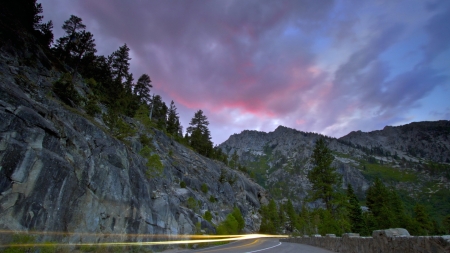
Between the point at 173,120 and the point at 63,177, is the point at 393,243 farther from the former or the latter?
the point at 173,120

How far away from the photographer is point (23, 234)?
34.3 ft

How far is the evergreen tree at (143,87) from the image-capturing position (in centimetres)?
6450

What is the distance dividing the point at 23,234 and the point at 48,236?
1.23 m

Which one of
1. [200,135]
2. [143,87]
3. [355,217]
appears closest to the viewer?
[355,217]

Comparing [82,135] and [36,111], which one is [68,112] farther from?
[36,111]

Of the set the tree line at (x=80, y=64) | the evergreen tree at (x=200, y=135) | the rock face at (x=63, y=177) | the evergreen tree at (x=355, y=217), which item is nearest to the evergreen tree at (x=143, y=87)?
the tree line at (x=80, y=64)

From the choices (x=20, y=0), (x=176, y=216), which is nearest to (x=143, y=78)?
(x=20, y=0)

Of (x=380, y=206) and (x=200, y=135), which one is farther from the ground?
(x=200, y=135)

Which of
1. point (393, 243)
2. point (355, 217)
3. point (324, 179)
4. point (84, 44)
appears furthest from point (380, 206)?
point (84, 44)

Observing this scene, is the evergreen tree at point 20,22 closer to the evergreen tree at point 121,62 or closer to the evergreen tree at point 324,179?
the evergreen tree at point 121,62

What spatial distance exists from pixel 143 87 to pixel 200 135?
85.2 feet

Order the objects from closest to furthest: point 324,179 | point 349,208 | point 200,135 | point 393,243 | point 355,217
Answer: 1. point 393,243
2. point 324,179
3. point 349,208
4. point 355,217
5. point 200,135

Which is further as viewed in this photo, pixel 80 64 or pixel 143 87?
pixel 143 87

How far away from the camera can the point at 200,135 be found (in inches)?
3201
